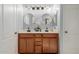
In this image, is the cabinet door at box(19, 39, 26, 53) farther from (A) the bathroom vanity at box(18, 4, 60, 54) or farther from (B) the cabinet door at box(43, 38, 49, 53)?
(B) the cabinet door at box(43, 38, 49, 53)

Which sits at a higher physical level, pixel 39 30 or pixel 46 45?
pixel 39 30

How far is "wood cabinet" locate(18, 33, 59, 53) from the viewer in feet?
15.5

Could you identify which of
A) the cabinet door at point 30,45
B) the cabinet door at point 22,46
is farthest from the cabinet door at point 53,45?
the cabinet door at point 22,46

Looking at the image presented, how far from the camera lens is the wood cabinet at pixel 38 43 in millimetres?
4723

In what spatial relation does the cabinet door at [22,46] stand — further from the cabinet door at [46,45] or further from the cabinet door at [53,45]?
the cabinet door at [53,45]

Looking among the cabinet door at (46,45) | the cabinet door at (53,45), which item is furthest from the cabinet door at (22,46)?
the cabinet door at (53,45)

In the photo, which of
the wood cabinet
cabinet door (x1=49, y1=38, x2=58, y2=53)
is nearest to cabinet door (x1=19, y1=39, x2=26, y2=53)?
the wood cabinet

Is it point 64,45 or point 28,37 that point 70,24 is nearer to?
point 64,45

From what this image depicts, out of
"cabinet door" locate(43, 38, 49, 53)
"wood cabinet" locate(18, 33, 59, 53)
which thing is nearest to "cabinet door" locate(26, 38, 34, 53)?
"wood cabinet" locate(18, 33, 59, 53)

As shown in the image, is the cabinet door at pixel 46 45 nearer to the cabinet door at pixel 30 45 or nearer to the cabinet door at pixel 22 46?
the cabinet door at pixel 30 45

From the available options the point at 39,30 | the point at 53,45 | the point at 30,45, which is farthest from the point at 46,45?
the point at 39,30

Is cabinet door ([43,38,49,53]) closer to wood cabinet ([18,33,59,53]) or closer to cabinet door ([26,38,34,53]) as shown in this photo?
wood cabinet ([18,33,59,53])

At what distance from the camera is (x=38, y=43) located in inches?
188

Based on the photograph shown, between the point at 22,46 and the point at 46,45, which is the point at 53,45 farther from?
the point at 22,46
